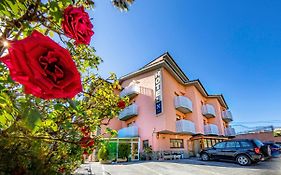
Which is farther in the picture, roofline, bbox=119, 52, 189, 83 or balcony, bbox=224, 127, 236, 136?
balcony, bbox=224, 127, 236, 136

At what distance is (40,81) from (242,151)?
52.6ft

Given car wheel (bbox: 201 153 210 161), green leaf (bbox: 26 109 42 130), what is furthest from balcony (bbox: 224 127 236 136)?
green leaf (bbox: 26 109 42 130)

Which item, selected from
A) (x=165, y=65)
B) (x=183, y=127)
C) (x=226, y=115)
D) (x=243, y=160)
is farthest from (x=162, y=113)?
(x=226, y=115)

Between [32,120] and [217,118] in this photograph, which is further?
[217,118]

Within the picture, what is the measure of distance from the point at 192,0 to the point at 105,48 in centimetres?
941

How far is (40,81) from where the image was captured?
0.69 m

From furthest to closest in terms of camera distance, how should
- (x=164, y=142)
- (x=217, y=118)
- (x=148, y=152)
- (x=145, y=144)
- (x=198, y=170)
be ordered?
(x=217, y=118) → (x=145, y=144) → (x=164, y=142) → (x=148, y=152) → (x=198, y=170)

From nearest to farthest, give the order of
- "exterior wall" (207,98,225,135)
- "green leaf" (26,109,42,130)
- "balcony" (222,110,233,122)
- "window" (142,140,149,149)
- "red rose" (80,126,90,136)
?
"green leaf" (26,109,42,130) → "red rose" (80,126,90,136) → "window" (142,140,149,149) → "exterior wall" (207,98,225,135) → "balcony" (222,110,233,122)

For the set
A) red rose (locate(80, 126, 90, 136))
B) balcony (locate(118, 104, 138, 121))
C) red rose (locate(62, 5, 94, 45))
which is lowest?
red rose (locate(80, 126, 90, 136))

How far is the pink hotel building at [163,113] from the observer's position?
22672mm

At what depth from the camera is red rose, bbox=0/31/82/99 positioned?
0.69 m

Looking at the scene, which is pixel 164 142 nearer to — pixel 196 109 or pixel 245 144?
Answer: pixel 196 109

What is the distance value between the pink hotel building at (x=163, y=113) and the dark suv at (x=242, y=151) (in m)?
7.04

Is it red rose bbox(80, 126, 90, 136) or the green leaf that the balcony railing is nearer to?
red rose bbox(80, 126, 90, 136)
